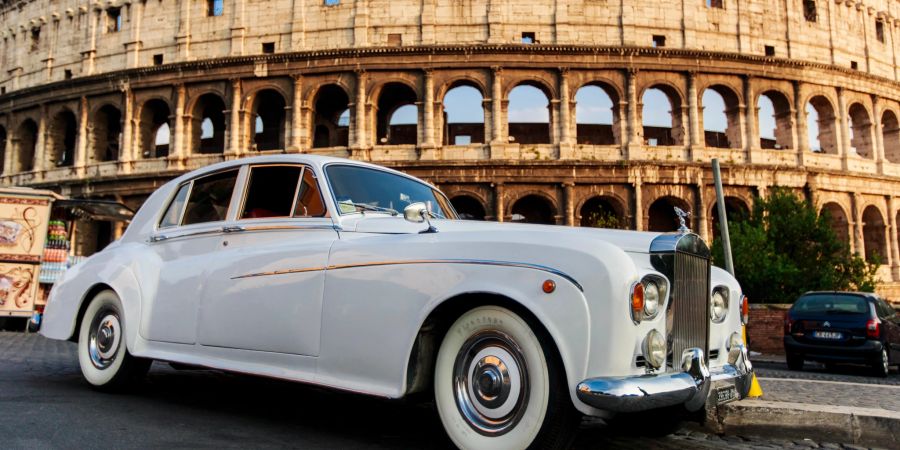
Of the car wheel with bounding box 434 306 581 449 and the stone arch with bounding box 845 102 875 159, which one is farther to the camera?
the stone arch with bounding box 845 102 875 159

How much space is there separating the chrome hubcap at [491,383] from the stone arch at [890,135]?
100ft

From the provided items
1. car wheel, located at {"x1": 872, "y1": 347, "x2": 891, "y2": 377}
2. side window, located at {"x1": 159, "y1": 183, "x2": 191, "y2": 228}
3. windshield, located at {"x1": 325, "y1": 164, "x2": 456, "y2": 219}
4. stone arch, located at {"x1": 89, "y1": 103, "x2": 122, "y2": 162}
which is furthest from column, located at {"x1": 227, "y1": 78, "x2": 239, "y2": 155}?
car wheel, located at {"x1": 872, "y1": 347, "x2": 891, "y2": 377}

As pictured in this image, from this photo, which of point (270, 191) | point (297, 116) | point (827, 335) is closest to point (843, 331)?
point (827, 335)

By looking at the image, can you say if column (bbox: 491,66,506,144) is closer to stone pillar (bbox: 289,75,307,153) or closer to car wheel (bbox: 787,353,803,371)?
stone pillar (bbox: 289,75,307,153)

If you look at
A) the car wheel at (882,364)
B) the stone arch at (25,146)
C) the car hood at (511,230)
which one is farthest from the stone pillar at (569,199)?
the stone arch at (25,146)

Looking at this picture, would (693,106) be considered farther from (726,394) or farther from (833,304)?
(726,394)

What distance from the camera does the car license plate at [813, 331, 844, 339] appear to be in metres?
9.48

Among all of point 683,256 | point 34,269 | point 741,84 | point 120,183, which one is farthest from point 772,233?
point 120,183

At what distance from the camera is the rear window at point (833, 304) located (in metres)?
9.62

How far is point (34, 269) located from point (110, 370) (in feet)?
31.8

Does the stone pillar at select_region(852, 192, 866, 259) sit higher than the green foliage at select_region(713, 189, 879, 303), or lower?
higher

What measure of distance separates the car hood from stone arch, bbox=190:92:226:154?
2219 centimetres

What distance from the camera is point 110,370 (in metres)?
4.21

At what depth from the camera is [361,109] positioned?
2212cm
